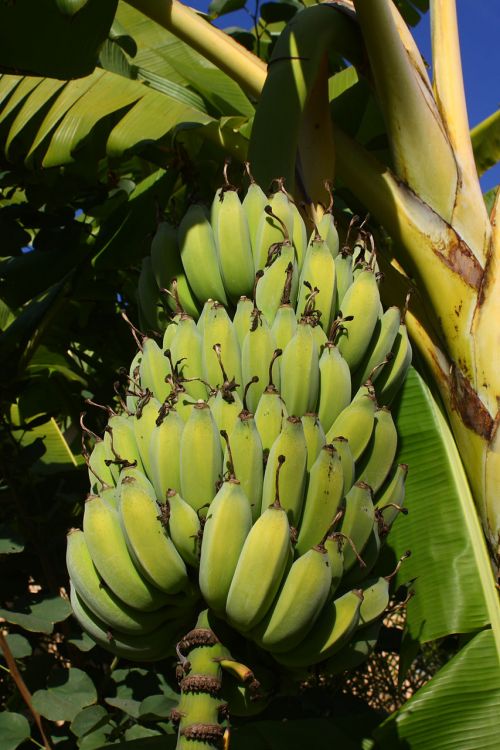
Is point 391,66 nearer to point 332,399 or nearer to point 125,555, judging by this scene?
point 332,399

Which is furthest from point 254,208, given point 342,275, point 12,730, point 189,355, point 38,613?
point 12,730

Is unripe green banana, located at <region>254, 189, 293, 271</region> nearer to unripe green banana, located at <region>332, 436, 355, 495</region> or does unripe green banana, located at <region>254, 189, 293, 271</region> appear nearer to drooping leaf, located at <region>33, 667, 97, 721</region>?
unripe green banana, located at <region>332, 436, 355, 495</region>

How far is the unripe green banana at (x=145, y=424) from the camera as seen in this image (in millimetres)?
958

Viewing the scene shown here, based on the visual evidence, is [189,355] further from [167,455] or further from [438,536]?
[438,536]

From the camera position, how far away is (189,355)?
1.02m

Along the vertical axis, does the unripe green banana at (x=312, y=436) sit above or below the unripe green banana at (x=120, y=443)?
above

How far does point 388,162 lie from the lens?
5.63 ft

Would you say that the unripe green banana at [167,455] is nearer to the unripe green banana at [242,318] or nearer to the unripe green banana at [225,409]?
the unripe green banana at [225,409]

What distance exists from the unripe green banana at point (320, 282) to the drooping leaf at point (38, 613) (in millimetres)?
640

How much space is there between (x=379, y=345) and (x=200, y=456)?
37 cm

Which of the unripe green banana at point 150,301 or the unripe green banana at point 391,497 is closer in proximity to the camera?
the unripe green banana at point 391,497

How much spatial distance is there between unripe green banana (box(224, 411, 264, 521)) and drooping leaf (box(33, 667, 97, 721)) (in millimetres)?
574

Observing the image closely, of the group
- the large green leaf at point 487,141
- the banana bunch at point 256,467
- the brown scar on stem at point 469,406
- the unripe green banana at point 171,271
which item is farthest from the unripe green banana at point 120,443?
the large green leaf at point 487,141

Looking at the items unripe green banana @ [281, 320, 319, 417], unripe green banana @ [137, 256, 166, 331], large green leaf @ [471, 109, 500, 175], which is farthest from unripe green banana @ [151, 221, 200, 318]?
large green leaf @ [471, 109, 500, 175]
